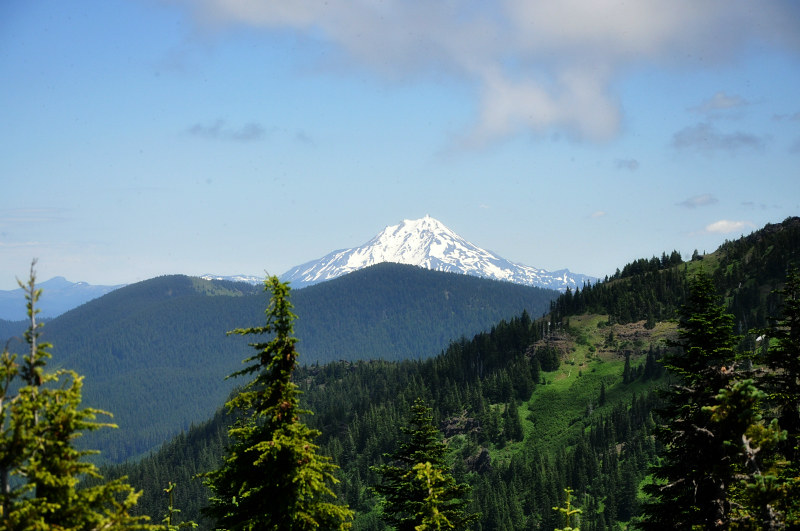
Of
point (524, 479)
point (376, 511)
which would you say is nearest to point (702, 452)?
point (524, 479)

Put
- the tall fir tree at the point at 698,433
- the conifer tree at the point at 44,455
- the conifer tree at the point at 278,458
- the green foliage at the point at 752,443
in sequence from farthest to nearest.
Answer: the tall fir tree at the point at 698,433, the conifer tree at the point at 278,458, the green foliage at the point at 752,443, the conifer tree at the point at 44,455

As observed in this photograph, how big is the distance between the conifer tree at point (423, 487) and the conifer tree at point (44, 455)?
13.6m

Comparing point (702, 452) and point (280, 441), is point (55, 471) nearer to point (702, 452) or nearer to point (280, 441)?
point (280, 441)

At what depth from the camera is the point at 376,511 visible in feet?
563

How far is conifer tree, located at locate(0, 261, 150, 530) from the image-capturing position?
53.4ft

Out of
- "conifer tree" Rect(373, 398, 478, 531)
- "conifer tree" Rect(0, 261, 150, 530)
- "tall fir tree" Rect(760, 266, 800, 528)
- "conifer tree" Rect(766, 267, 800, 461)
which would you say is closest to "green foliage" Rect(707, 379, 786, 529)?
"tall fir tree" Rect(760, 266, 800, 528)

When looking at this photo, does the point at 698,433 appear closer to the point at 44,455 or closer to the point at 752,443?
the point at 752,443

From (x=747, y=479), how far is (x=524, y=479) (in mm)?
148926

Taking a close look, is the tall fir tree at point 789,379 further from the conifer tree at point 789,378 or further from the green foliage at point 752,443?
the green foliage at point 752,443

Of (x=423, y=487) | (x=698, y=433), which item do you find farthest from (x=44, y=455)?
(x=698, y=433)

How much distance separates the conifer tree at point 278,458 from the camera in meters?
21.5

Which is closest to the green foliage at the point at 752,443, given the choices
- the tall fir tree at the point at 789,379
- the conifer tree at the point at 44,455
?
the tall fir tree at the point at 789,379

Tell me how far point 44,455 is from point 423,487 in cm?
1716

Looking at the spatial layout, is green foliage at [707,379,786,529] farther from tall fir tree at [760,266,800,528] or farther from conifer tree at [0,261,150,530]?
conifer tree at [0,261,150,530]
